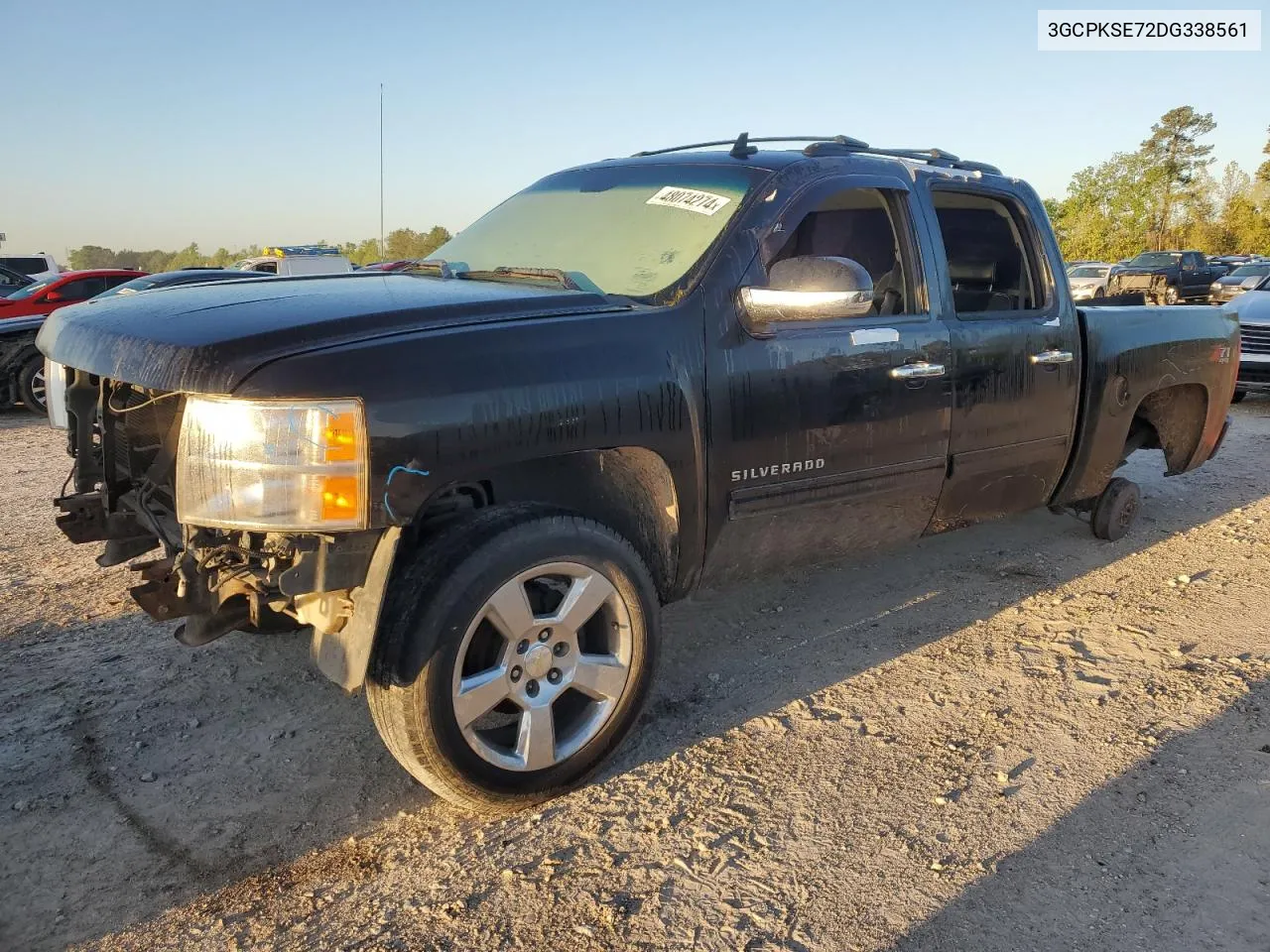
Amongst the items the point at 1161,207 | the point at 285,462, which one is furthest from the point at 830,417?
the point at 1161,207

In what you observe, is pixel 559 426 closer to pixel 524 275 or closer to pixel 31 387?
pixel 524 275

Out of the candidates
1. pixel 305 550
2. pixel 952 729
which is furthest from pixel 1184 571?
pixel 305 550

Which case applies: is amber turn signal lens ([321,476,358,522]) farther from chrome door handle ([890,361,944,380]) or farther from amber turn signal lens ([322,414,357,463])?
chrome door handle ([890,361,944,380])

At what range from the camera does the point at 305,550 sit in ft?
7.84

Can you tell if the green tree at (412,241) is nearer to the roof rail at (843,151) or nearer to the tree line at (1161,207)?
the tree line at (1161,207)

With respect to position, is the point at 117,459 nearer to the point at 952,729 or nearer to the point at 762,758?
the point at 762,758

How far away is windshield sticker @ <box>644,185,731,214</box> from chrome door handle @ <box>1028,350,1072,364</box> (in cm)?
164

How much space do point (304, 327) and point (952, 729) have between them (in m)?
2.44

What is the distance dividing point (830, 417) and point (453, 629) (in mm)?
1552

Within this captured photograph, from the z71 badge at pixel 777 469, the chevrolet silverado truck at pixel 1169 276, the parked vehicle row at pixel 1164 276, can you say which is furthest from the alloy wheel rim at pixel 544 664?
the chevrolet silverado truck at pixel 1169 276

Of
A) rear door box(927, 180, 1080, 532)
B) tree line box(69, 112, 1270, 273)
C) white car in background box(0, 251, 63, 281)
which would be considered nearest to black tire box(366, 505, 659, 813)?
rear door box(927, 180, 1080, 532)

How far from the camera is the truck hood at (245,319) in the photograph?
2336 mm

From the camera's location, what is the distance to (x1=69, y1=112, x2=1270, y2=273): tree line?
48688mm

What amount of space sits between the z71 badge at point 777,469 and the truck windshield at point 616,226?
651 mm
